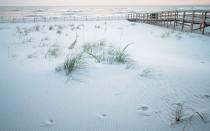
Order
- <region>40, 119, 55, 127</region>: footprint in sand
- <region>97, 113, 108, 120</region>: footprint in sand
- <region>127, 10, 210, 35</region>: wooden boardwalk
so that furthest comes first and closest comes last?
<region>127, 10, 210, 35</region>: wooden boardwalk
<region>97, 113, 108, 120</region>: footprint in sand
<region>40, 119, 55, 127</region>: footprint in sand

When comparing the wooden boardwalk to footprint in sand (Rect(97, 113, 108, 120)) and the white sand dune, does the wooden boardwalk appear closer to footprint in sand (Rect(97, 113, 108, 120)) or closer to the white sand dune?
the white sand dune

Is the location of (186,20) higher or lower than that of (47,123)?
higher

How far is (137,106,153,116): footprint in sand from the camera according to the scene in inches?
119

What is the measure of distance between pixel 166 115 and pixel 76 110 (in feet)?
4.72

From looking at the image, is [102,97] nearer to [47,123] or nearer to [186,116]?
[47,123]

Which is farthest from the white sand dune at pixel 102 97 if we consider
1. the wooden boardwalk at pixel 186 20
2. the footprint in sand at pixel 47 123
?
the wooden boardwalk at pixel 186 20

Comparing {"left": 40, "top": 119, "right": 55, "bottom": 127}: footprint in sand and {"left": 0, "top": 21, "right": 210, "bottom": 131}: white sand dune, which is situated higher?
{"left": 0, "top": 21, "right": 210, "bottom": 131}: white sand dune

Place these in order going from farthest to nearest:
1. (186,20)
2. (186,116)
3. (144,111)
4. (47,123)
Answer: (186,20), (144,111), (186,116), (47,123)

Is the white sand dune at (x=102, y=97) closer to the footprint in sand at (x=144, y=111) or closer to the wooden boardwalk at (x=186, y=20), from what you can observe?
the footprint in sand at (x=144, y=111)

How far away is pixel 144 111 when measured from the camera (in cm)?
310

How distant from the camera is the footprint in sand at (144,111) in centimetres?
301

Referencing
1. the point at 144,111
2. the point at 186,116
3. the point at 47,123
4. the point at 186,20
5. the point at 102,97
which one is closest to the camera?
the point at 47,123

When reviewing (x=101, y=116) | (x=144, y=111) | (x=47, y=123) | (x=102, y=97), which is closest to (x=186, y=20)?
(x=102, y=97)

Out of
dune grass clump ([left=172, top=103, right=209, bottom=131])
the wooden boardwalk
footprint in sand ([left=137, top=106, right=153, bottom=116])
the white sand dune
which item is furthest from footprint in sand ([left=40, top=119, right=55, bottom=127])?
the wooden boardwalk
